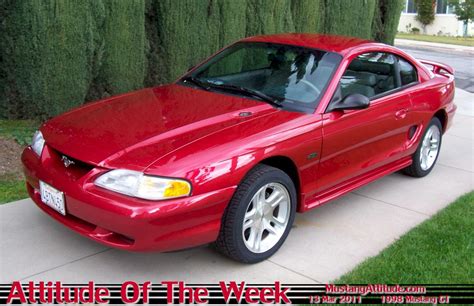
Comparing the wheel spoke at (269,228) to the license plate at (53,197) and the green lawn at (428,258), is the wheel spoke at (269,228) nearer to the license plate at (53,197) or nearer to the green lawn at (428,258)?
the green lawn at (428,258)

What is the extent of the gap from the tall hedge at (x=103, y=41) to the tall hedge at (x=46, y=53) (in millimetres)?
10

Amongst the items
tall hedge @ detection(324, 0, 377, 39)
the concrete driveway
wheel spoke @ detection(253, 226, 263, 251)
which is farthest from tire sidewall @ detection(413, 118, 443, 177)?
tall hedge @ detection(324, 0, 377, 39)

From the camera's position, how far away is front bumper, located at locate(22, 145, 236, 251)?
307cm

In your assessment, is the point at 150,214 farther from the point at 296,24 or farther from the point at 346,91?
the point at 296,24

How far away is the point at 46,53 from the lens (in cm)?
586

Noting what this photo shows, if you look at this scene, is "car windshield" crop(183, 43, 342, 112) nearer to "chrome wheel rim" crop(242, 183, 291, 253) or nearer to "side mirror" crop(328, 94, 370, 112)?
"side mirror" crop(328, 94, 370, 112)

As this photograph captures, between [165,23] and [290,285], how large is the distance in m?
4.74

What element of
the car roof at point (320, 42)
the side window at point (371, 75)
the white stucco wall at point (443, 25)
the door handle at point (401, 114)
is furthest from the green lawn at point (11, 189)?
the white stucco wall at point (443, 25)

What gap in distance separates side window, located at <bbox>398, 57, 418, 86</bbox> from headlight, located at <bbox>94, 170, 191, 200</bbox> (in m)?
2.92

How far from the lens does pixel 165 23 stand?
7.18 metres

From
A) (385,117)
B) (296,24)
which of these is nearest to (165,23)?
(296,24)

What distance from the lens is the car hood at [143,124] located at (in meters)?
3.34

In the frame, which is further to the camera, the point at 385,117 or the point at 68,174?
the point at 385,117

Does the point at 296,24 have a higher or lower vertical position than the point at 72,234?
higher
